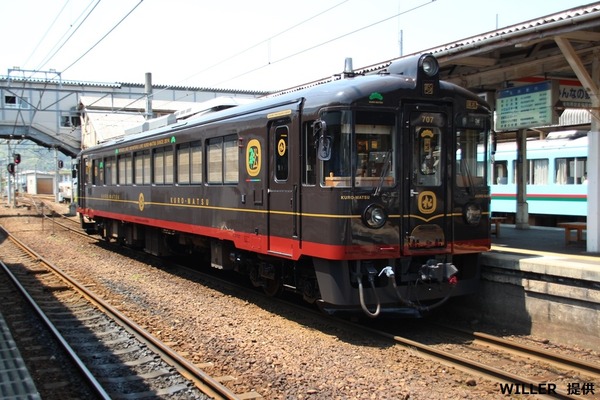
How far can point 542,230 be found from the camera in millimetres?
12828

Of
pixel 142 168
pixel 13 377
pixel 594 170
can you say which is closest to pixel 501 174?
pixel 594 170

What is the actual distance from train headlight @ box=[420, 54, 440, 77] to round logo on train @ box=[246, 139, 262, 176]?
8.34 feet

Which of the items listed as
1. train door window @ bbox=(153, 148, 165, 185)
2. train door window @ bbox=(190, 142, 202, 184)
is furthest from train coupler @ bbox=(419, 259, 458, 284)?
train door window @ bbox=(153, 148, 165, 185)

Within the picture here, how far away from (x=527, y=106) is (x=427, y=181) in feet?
12.9

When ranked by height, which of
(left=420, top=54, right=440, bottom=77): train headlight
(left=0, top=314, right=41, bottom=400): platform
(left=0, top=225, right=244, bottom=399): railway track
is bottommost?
(left=0, top=225, right=244, bottom=399): railway track

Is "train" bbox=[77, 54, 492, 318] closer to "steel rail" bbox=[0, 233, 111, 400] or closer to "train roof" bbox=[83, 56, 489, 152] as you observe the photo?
"train roof" bbox=[83, 56, 489, 152]

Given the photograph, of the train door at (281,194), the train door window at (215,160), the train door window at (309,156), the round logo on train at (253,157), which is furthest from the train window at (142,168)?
the train door window at (309,156)

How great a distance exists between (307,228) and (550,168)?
A: 45.6 feet

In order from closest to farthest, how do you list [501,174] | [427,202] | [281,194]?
[427,202]
[281,194]
[501,174]

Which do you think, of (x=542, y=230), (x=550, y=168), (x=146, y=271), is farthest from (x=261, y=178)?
(x=550, y=168)

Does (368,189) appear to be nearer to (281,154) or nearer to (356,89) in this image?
(356,89)

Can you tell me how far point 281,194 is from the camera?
7715 millimetres

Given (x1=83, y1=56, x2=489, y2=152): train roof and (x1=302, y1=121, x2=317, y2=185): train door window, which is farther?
(x1=302, y1=121, x2=317, y2=185): train door window

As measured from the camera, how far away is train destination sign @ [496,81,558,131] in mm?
9578
